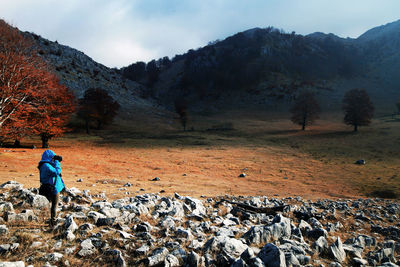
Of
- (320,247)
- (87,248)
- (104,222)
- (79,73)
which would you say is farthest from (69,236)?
(79,73)

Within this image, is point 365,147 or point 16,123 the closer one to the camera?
point 16,123

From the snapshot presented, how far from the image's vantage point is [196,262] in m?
4.86

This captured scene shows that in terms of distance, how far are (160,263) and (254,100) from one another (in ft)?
469

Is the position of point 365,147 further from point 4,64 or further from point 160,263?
point 4,64

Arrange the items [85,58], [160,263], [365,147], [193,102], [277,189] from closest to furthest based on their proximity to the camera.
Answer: [160,263] → [277,189] → [365,147] → [85,58] → [193,102]

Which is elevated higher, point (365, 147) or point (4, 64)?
point (4, 64)

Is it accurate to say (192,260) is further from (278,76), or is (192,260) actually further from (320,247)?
(278,76)

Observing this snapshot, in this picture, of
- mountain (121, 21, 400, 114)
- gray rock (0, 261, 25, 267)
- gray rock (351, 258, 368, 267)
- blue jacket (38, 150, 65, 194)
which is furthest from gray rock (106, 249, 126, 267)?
mountain (121, 21, 400, 114)

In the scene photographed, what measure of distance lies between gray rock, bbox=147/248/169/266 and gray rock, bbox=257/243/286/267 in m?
2.28

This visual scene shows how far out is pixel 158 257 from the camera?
4.91m

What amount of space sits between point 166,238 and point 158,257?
120 cm

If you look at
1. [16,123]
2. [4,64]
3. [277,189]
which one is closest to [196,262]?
[277,189]

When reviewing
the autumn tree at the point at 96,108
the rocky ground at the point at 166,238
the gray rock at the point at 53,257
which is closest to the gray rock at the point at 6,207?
the rocky ground at the point at 166,238

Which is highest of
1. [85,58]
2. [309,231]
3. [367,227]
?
[85,58]
